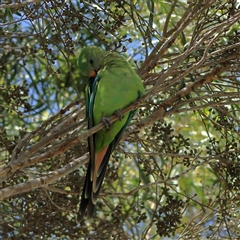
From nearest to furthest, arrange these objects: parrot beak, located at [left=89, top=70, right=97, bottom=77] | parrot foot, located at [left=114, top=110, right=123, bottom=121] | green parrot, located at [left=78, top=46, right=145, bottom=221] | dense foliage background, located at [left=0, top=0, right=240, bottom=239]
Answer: dense foliage background, located at [left=0, top=0, right=240, bottom=239] → parrot foot, located at [left=114, top=110, right=123, bottom=121] → green parrot, located at [left=78, top=46, right=145, bottom=221] → parrot beak, located at [left=89, top=70, right=97, bottom=77]

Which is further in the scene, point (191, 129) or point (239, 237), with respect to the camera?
point (191, 129)

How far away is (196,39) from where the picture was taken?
2.60m

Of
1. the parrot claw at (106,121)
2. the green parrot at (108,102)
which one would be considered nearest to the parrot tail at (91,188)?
the green parrot at (108,102)

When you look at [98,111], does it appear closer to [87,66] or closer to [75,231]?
[87,66]

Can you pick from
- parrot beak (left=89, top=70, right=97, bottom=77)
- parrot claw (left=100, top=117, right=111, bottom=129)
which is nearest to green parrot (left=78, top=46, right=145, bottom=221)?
parrot claw (left=100, top=117, right=111, bottom=129)

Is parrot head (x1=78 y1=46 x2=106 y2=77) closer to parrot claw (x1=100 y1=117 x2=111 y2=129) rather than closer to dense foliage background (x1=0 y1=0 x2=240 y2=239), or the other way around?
dense foliage background (x1=0 y1=0 x2=240 y2=239)

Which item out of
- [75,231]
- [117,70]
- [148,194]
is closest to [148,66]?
[117,70]

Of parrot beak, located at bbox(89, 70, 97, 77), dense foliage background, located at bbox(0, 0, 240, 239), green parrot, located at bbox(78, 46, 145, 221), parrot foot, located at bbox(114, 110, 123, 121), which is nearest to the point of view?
dense foliage background, located at bbox(0, 0, 240, 239)

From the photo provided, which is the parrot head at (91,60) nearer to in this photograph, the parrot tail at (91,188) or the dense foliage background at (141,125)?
the dense foliage background at (141,125)

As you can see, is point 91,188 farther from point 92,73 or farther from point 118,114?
point 92,73

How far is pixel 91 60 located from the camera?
321 centimetres

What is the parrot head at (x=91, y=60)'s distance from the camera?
10.5 ft

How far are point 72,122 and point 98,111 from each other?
15cm

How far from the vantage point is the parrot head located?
10.5ft
